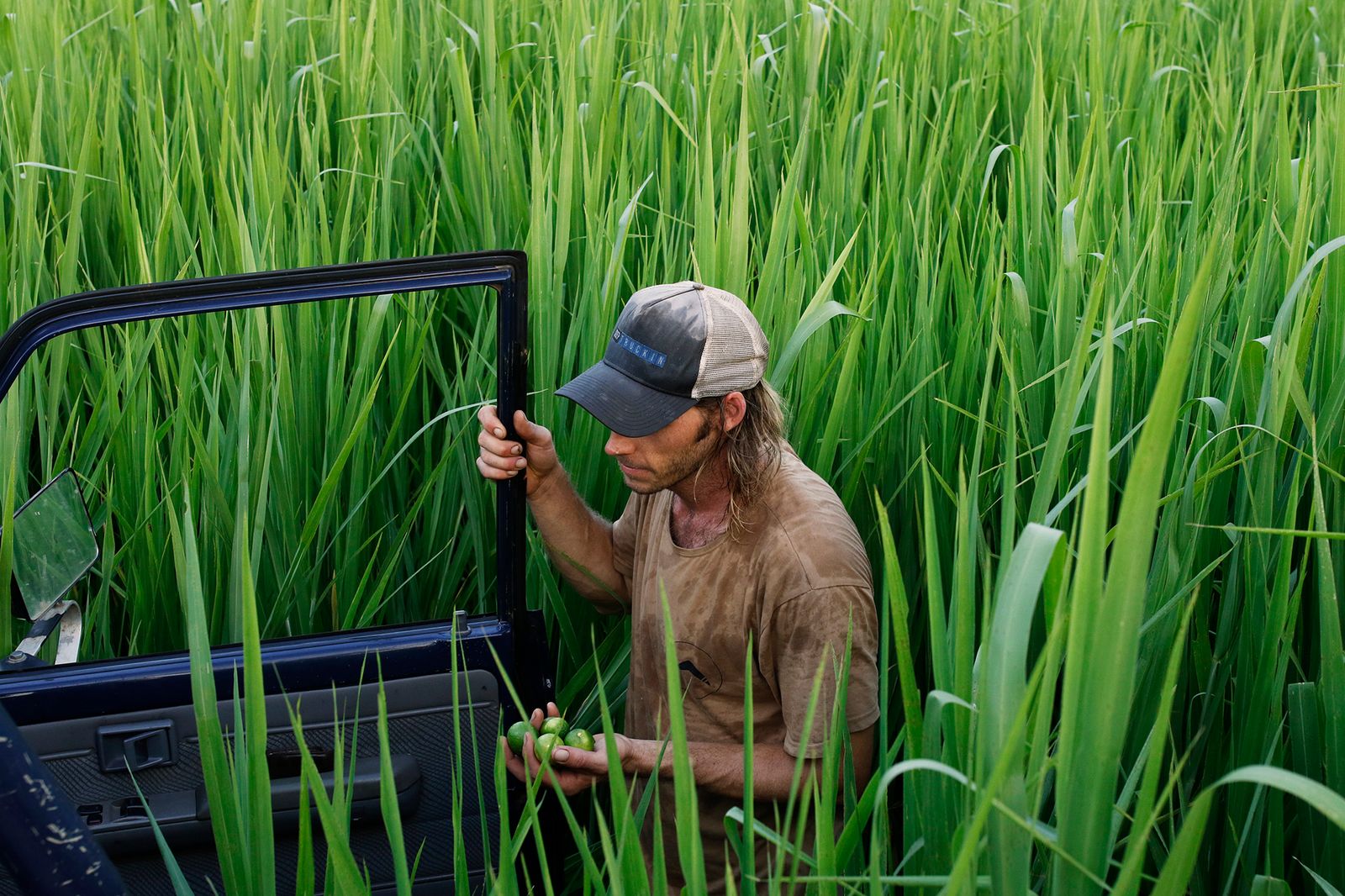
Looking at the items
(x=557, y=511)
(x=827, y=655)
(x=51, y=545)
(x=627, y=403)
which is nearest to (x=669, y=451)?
(x=627, y=403)

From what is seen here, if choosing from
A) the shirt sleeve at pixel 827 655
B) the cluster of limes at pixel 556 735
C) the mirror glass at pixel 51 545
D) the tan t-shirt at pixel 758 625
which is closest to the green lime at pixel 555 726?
the cluster of limes at pixel 556 735

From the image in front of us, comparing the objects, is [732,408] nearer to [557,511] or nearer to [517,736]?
[557,511]

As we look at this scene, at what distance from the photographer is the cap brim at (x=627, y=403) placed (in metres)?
1.59

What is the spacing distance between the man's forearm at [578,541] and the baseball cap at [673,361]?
6.2 inches

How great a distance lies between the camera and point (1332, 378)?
5.45 feet

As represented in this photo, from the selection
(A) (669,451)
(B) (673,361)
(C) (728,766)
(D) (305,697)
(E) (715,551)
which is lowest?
(C) (728,766)

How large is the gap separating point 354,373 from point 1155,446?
135cm

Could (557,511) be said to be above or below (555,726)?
above

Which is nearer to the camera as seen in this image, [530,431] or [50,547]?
[50,547]

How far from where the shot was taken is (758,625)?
1.59 metres

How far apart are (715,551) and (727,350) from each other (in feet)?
0.84

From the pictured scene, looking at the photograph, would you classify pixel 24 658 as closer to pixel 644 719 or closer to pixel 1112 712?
pixel 644 719

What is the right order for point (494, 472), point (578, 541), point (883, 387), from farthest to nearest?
point (883, 387), point (578, 541), point (494, 472)

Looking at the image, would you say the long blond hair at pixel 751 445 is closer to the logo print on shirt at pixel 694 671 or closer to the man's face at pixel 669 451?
the man's face at pixel 669 451
